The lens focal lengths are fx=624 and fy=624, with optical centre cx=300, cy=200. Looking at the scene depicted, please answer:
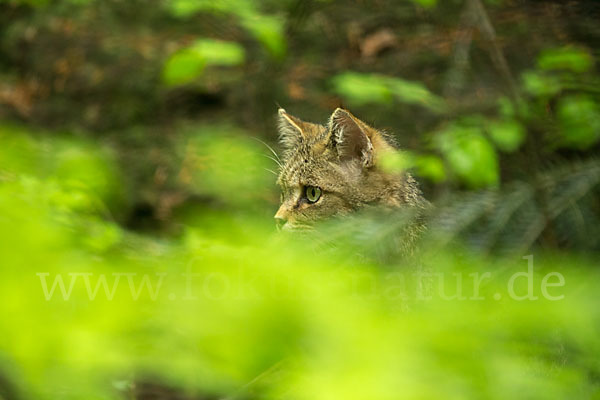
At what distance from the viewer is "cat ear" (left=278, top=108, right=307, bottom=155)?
3473 mm

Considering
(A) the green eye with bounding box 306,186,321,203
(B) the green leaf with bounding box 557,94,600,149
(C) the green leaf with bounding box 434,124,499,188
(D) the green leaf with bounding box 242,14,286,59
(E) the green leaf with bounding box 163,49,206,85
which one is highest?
(D) the green leaf with bounding box 242,14,286,59

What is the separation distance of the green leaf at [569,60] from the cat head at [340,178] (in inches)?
37.5

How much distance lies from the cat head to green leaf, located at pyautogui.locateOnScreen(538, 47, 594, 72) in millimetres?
953

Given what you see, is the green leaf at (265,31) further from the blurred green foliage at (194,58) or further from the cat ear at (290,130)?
the cat ear at (290,130)

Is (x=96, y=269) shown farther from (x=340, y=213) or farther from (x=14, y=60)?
(x=14, y=60)

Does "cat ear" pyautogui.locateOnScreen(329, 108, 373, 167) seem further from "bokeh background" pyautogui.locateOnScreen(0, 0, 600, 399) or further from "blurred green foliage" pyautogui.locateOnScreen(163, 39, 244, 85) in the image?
"blurred green foliage" pyautogui.locateOnScreen(163, 39, 244, 85)

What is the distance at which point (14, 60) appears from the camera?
26.4 feet

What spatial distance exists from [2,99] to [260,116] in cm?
329

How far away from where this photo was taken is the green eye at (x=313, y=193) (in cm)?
307

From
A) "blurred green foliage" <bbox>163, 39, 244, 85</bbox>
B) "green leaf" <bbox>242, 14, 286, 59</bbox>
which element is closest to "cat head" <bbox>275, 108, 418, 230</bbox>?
"green leaf" <bbox>242, 14, 286, 59</bbox>

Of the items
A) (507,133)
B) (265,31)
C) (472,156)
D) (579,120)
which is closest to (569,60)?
(579,120)

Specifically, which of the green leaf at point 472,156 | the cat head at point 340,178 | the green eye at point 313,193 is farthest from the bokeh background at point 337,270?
the green eye at point 313,193

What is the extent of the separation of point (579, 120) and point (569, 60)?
0.33 metres

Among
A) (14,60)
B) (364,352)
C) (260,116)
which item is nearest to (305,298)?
(364,352)
